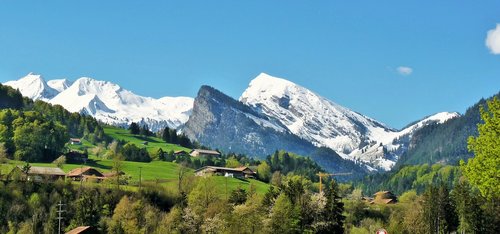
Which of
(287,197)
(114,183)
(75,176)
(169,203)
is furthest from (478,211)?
(75,176)

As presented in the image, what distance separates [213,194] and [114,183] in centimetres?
2654

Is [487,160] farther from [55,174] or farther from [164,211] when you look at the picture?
[55,174]

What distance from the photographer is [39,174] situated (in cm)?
16925

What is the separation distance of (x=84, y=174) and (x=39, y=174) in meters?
22.6

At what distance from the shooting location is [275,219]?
126m

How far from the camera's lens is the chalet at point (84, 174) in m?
190

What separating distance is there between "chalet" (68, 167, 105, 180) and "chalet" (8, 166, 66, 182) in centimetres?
290

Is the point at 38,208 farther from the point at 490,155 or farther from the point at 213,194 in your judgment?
the point at 490,155

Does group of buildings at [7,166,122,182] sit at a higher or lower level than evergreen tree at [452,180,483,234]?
higher

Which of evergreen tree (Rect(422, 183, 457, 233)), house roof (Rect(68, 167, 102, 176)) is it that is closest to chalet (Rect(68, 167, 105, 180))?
house roof (Rect(68, 167, 102, 176))

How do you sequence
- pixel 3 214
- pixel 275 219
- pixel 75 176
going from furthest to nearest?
pixel 75 176 < pixel 3 214 < pixel 275 219

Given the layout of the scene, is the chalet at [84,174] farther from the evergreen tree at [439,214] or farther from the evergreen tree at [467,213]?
the evergreen tree at [467,213]

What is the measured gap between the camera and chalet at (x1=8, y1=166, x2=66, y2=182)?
15624 centimetres

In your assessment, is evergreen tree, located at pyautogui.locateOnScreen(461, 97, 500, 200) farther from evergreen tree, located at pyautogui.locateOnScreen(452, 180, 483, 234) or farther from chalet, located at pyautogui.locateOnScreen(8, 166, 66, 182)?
chalet, located at pyautogui.locateOnScreen(8, 166, 66, 182)
